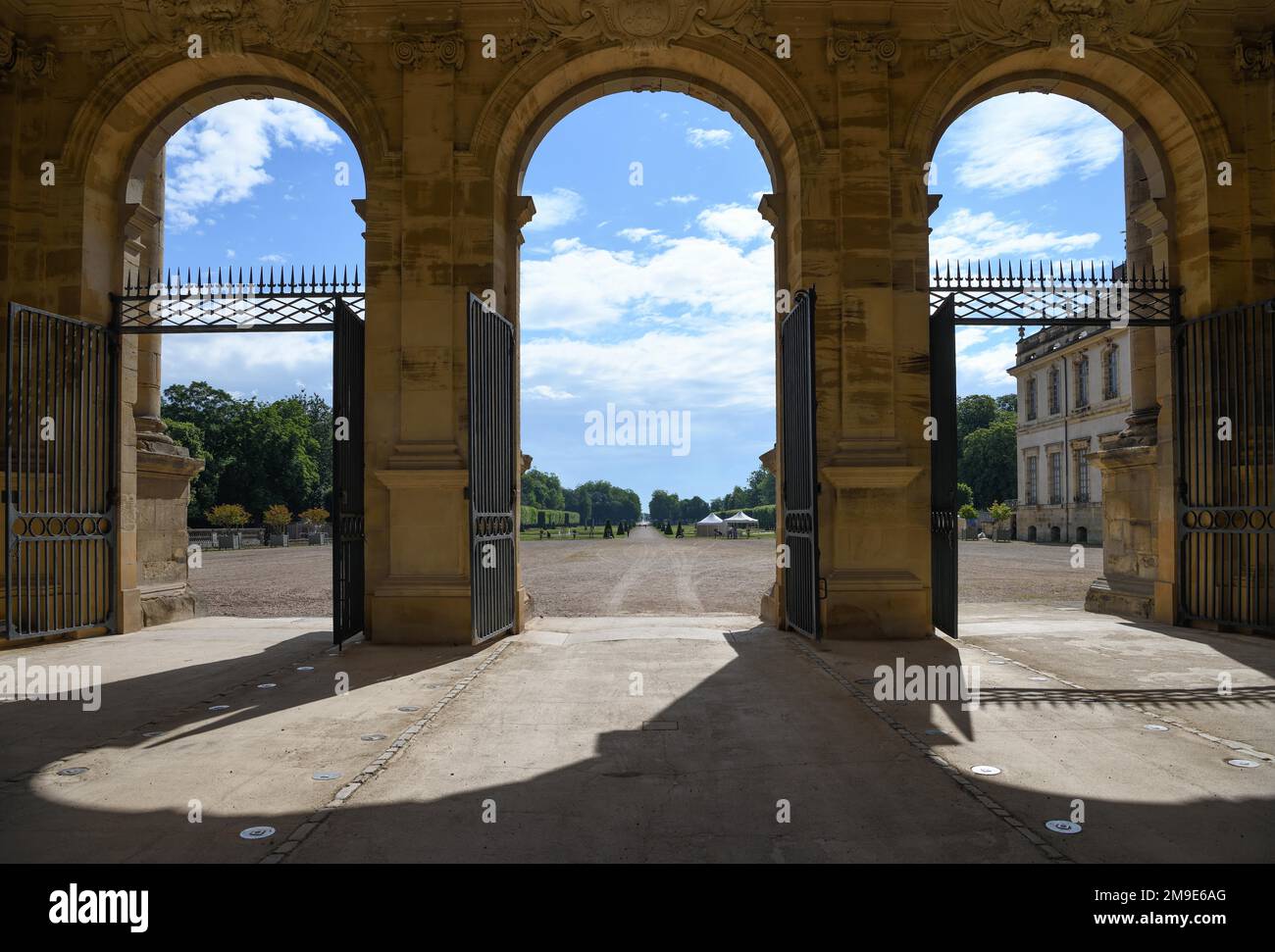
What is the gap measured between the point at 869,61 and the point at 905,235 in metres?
1.99

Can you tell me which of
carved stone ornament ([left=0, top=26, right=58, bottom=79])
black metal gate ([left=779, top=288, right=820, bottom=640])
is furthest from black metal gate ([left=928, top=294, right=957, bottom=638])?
carved stone ornament ([left=0, top=26, right=58, bottom=79])

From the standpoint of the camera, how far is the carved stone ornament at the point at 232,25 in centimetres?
898

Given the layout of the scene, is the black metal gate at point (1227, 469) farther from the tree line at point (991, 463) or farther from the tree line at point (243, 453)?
the tree line at point (991, 463)

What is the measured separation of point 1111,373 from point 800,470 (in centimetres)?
4323

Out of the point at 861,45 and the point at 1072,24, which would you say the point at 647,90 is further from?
the point at 1072,24

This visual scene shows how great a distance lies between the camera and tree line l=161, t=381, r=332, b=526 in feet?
175

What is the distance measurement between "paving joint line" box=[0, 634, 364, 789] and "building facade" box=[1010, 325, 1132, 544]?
42211mm

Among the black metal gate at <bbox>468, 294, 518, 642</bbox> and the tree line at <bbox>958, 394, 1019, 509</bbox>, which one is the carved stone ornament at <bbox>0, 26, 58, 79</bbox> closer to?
the black metal gate at <bbox>468, 294, 518, 642</bbox>

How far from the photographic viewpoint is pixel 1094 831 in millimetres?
3447

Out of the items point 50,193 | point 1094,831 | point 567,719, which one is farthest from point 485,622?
point 50,193

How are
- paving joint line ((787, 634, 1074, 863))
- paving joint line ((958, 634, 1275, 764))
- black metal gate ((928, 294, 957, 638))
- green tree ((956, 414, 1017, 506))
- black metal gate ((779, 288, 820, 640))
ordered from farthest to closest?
green tree ((956, 414, 1017, 506))
black metal gate ((928, 294, 957, 638))
black metal gate ((779, 288, 820, 640))
paving joint line ((958, 634, 1275, 764))
paving joint line ((787, 634, 1074, 863))

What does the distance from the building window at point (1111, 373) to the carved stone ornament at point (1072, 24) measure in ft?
127

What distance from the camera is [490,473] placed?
862 cm

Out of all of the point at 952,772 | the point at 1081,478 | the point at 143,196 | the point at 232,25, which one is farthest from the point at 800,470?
the point at 1081,478
